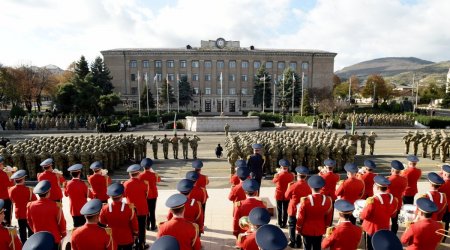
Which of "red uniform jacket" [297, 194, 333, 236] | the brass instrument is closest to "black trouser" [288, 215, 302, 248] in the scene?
"red uniform jacket" [297, 194, 333, 236]

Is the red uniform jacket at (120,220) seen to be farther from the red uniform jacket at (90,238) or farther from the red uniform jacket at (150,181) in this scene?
the red uniform jacket at (150,181)

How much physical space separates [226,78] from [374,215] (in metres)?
72.8

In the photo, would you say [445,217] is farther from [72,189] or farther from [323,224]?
[72,189]

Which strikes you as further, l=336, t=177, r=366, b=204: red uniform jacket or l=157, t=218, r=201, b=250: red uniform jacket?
l=336, t=177, r=366, b=204: red uniform jacket

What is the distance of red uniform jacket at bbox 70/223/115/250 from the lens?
4598 millimetres

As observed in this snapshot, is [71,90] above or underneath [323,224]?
above

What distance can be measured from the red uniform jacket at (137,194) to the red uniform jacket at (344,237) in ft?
13.5

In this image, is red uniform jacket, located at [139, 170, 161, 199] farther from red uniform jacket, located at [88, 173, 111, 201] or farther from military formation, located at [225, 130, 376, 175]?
military formation, located at [225, 130, 376, 175]

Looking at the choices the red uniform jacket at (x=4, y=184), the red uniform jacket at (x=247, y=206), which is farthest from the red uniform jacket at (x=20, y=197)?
the red uniform jacket at (x=247, y=206)

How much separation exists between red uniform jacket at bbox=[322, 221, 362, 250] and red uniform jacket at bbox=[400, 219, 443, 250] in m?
0.85

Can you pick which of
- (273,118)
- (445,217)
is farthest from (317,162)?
(273,118)

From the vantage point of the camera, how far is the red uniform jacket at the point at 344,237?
4.80m

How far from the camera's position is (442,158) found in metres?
17.7

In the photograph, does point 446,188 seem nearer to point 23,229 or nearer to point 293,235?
point 293,235
